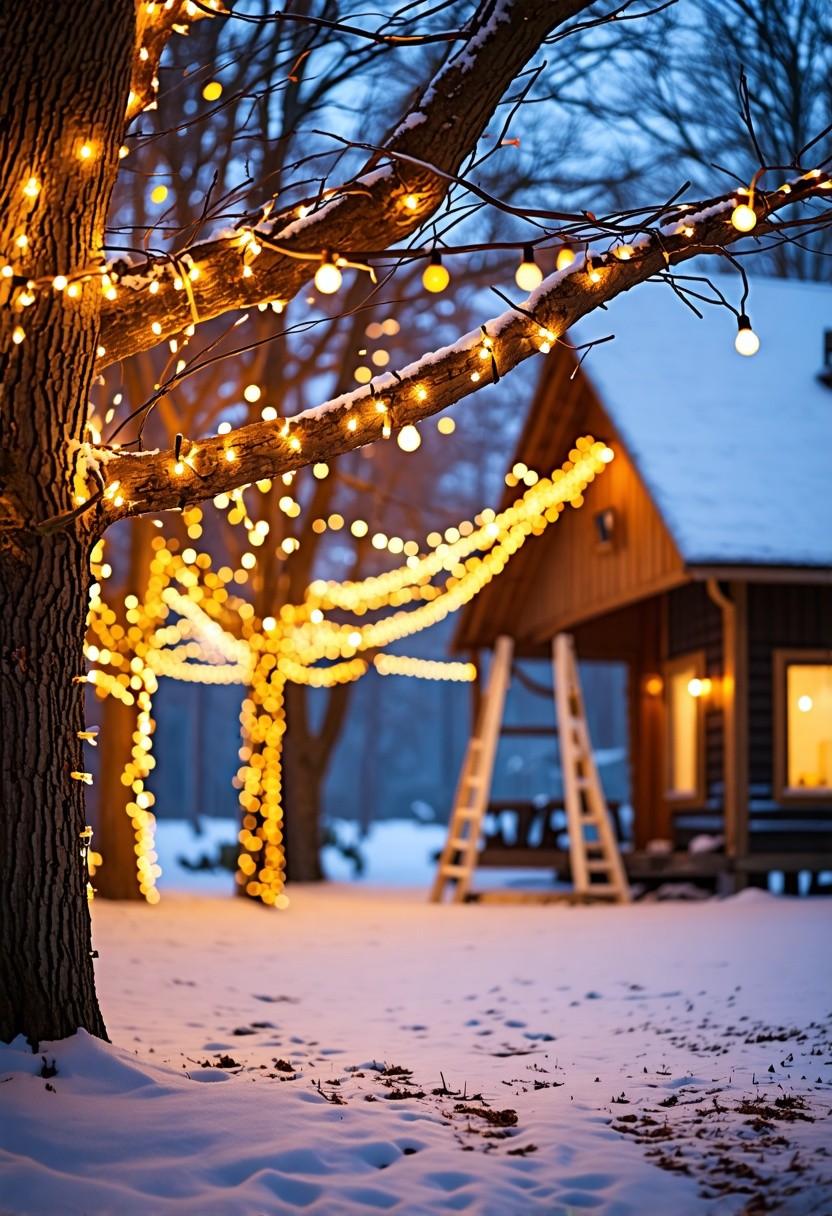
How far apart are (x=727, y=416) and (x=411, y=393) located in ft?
31.1

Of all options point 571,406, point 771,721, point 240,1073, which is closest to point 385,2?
point 571,406

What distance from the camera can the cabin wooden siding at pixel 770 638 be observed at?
13648 millimetres

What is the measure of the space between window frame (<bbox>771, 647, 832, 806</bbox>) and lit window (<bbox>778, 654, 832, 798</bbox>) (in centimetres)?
8

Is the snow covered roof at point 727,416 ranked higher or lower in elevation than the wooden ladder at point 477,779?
higher

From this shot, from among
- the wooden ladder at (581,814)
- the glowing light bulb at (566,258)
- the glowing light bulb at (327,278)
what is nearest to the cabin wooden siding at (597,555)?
the wooden ladder at (581,814)

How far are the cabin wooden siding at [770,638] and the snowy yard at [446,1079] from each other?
2.78 meters

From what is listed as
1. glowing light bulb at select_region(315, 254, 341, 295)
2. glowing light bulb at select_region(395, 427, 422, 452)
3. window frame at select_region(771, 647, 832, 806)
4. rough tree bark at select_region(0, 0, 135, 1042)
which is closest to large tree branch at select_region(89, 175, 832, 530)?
glowing light bulb at select_region(395, 427, 422, 452)

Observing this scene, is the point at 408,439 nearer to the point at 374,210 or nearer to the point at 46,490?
the point at 374,210

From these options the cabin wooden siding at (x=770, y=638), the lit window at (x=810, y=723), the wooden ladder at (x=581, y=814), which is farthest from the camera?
the lit window at (x=810, y=723)

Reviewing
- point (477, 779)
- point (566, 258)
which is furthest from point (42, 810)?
point (477, 779)

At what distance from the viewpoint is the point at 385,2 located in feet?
40.3

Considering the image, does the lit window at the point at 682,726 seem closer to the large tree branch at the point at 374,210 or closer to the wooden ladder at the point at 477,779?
the wooden ladder at the point at 477,779

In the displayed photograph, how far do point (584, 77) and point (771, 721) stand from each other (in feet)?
21.5

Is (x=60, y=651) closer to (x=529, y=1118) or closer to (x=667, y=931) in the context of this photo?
(x=529, y=1118)
